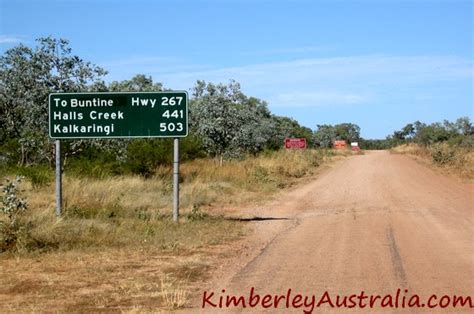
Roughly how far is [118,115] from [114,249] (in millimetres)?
4550

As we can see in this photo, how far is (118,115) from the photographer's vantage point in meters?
14.9

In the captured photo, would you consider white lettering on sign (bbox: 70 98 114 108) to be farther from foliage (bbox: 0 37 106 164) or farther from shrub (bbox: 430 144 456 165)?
shrub (bbox: 430 144 456 165)

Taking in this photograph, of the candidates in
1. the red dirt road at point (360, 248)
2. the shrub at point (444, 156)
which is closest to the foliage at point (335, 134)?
the shrub at point (444, 156)

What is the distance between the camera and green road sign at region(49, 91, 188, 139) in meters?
14.9

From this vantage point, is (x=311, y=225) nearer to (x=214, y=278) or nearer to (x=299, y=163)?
(x=214, y=278)

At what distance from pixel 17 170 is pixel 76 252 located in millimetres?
9860

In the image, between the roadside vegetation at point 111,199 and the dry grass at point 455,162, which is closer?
the roadside vegetation at point 111,199

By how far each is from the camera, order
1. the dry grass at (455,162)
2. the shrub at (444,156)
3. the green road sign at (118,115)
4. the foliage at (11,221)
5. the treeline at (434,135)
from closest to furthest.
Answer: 1. the foliage at (11,221)
2. the green road sign at (118,115)
3. the dry grass at (455,162)
4. the shrub at (444,156)
5. the treeline at (434,135)

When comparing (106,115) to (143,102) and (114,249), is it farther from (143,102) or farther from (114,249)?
(114,249)

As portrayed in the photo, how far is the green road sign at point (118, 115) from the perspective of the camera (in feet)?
48.9

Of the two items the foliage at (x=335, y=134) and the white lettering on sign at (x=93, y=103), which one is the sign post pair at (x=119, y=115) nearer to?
the white lettering on sign at (x=93, y=103)

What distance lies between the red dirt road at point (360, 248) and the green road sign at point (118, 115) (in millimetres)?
3150

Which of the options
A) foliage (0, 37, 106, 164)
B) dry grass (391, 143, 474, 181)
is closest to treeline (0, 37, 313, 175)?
foliage (0, 37, 106, 164)

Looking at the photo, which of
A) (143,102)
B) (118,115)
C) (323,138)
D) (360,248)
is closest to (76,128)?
(118,115)
